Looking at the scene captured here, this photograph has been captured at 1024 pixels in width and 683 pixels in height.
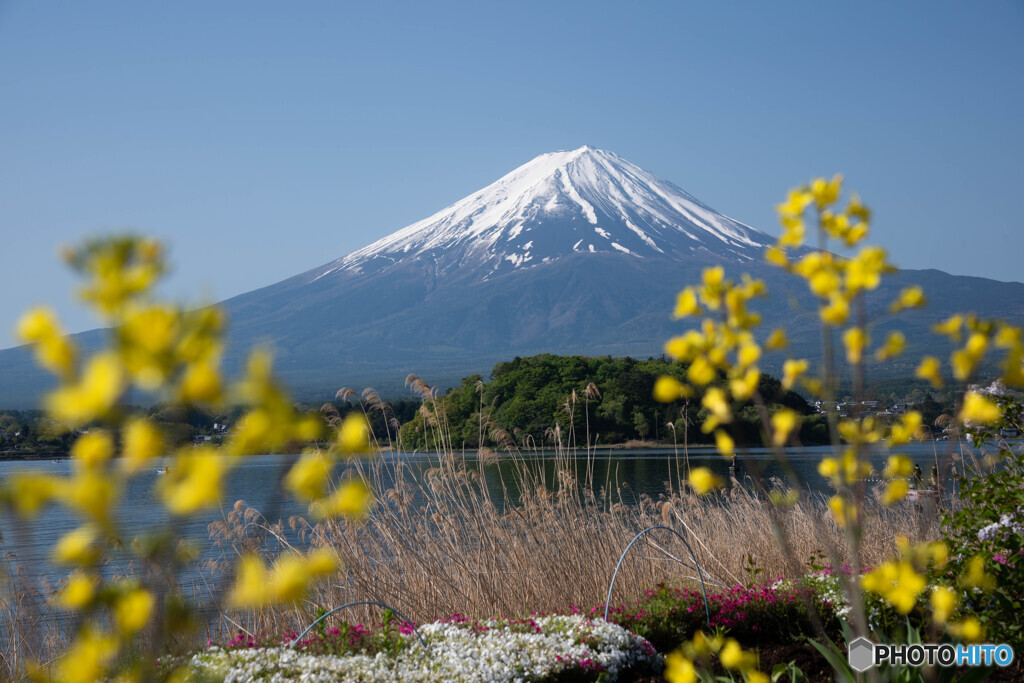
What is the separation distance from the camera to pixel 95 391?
53cm

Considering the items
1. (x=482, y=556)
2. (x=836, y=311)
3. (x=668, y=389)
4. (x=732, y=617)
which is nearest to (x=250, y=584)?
(x=668, y=389)

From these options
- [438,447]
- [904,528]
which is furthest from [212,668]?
[904,528]

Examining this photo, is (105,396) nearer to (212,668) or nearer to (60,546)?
(60,546)

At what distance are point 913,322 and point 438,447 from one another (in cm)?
9977

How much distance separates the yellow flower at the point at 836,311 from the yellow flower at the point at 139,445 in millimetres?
810

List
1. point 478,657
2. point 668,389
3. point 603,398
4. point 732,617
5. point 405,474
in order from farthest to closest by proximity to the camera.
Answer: point 603,398 < point 405,474 < point 732,617 < point 478,657 < point 668,389

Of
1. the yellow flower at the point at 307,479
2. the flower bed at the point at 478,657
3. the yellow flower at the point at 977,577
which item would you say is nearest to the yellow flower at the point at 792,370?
the yellow flower at the point at 307,479

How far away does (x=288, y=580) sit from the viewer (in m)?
0.55

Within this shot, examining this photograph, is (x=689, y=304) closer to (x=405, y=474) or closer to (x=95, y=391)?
(x=95, y=391)

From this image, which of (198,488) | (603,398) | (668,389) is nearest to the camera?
(198,488)

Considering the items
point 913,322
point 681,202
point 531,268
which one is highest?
point 681,202

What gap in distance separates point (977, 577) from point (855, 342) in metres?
1.26

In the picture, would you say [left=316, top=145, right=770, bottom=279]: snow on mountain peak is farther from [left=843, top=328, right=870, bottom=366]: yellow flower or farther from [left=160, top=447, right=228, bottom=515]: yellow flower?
[left=160, top=447, right=228, bottom=515]: yellow flower

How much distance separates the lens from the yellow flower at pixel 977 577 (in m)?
1.88
